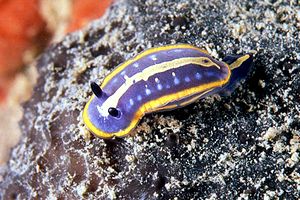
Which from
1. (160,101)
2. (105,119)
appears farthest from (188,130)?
(105,119)

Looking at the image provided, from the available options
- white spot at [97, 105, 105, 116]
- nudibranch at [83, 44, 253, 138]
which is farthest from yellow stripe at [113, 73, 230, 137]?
Result: white spot at [97, 105, 105, 116]

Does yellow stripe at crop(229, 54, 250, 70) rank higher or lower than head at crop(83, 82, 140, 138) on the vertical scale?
lower

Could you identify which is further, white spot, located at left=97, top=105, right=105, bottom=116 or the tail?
the tail

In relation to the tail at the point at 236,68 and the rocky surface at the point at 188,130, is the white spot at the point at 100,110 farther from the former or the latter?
the tail at the point at 236,68

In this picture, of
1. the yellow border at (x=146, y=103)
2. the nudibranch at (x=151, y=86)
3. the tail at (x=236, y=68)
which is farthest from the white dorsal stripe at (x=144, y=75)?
the tail at (x=236, y=68)

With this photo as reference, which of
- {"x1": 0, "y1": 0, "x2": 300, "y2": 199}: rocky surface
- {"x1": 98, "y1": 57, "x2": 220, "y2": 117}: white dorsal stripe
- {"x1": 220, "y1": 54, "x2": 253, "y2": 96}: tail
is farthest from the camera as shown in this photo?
{"x1": 220, "y1": 54, "x2": 253, "y2": 96}: tail

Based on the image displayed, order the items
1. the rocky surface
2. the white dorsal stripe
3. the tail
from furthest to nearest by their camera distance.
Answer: the tail < the rocky surface < the white dorsal stripe

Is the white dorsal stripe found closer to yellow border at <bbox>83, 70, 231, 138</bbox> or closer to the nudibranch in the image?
the nudibranch
